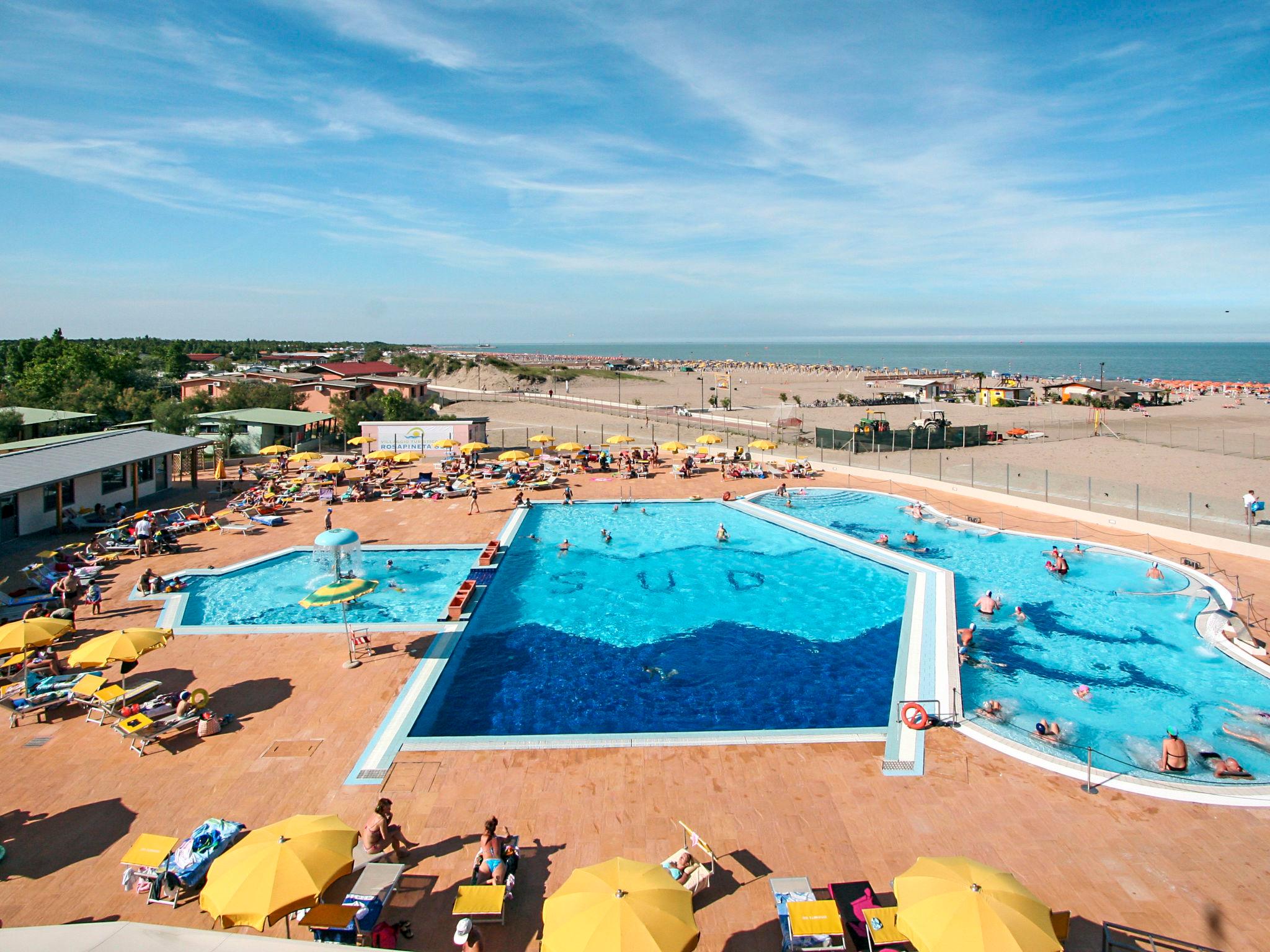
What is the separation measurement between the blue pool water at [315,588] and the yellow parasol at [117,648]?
3.21 meters

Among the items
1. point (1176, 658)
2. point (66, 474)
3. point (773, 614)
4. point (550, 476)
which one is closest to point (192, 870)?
point (773, 614)

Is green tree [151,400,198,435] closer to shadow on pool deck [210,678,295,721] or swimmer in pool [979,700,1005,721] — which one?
shadow on pool deck [210,678,295,721]

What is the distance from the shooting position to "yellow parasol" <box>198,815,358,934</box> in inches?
238

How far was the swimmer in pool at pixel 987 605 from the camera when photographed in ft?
52.3

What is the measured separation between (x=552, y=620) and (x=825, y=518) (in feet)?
38.8

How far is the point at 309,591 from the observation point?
57.7ft

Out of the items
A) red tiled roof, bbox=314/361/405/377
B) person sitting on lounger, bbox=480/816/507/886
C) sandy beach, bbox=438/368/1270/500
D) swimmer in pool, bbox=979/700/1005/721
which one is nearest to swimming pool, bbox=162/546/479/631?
person sitting on lounger, bbox=480/816/507/886

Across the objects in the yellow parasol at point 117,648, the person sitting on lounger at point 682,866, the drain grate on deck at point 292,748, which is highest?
the yellow parasol at point 117,648

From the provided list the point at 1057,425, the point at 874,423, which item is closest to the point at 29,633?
the point at 874,423

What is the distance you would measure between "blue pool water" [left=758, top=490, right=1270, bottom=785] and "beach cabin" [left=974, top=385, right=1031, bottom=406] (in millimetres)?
40361

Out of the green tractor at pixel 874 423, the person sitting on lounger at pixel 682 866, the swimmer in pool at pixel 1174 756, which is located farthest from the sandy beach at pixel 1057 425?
the person sitting on lounger at pixel 682 866

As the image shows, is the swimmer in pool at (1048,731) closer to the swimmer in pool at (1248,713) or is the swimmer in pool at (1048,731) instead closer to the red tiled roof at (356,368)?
the swimmer in pool at (1248,713)

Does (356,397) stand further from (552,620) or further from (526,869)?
(526,869)

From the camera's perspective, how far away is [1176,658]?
13.8 m
